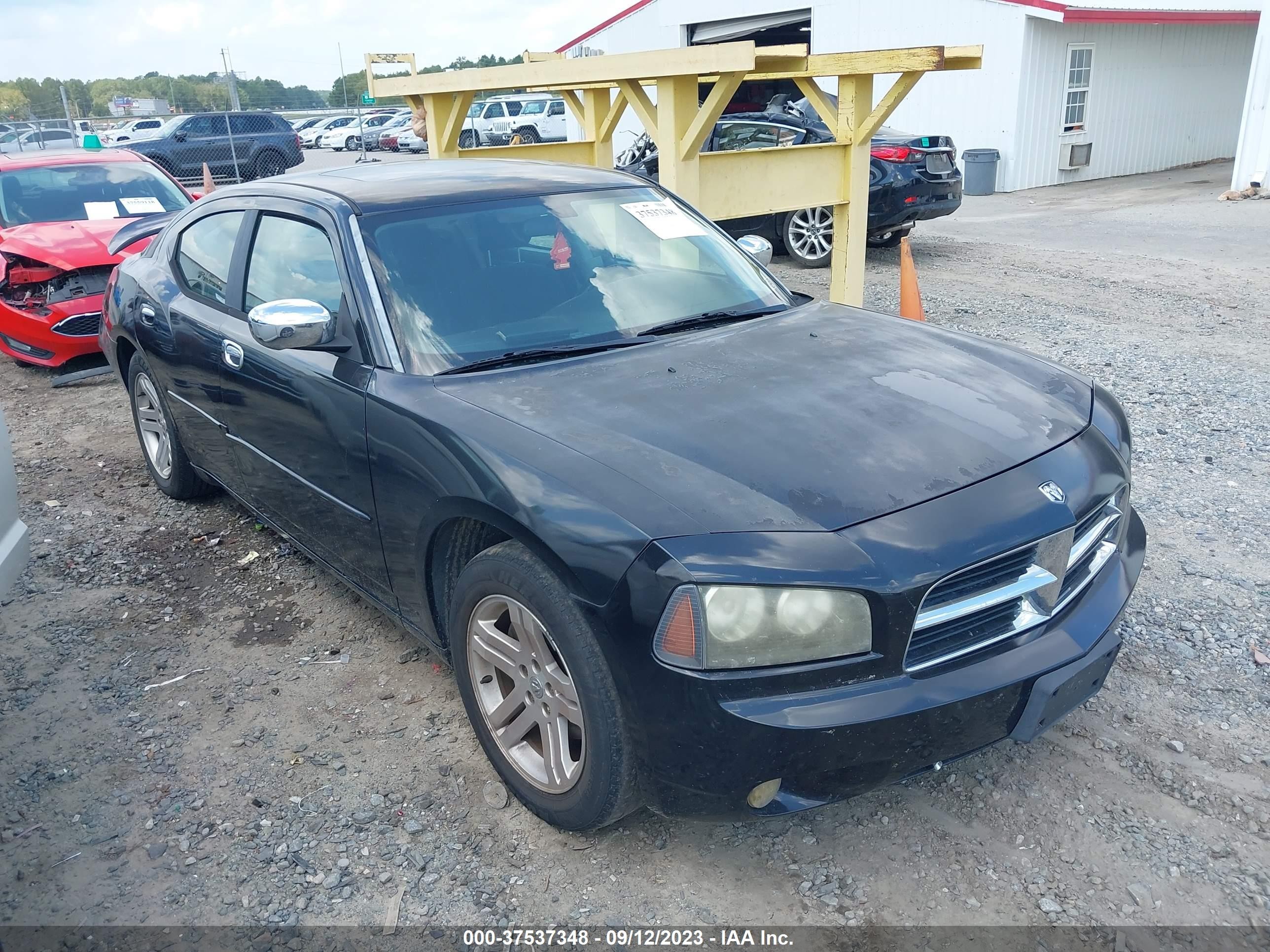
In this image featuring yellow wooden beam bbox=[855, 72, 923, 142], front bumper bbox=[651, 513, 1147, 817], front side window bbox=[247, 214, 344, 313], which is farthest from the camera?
yellow wooden beam bbox=[855, 72, 923, 142]

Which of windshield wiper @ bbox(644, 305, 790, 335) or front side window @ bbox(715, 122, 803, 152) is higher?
front side window @ bbox(715, 122, 803, 152)

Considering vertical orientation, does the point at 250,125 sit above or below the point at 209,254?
above

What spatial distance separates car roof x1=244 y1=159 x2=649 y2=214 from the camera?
353 cm

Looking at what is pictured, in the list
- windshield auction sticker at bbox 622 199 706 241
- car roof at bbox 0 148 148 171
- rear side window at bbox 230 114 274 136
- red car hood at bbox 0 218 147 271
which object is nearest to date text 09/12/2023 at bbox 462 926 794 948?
windshield auction sticker at bbox 622 199 706 241

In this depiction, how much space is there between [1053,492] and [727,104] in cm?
418

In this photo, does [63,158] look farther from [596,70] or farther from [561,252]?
[561,252]

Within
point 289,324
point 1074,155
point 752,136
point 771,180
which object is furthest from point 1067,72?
point 289,324

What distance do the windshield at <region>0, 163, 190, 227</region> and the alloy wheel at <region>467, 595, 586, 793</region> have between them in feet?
23.3

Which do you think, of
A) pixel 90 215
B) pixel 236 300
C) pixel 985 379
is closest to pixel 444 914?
pixel 985 379

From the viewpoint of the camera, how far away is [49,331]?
7.53 metres

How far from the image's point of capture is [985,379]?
3084 mm

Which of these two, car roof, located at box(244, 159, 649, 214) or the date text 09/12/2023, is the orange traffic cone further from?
the date text 09/12/2023

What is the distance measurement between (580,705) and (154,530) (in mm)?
3360

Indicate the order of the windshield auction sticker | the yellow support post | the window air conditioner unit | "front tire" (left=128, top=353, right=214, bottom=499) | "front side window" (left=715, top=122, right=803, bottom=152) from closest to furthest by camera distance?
the windshield auction sticker, "front tire" (left=128, top=353, right=214, bottom=499), the yellow support post, "front side window" (left=715, top=122, right=803, bottom=152), the window air conditioner unit
